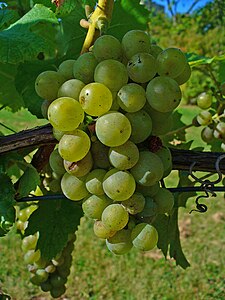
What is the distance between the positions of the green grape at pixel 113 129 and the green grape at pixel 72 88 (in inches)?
2.6

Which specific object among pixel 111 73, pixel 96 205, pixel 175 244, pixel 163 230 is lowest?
pixel 175 244

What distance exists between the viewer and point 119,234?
0.77m

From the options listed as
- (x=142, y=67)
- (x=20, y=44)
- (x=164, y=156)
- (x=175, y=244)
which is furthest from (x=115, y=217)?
(x=175, y=244)

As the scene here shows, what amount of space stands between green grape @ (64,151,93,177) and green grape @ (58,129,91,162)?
0.07 ft

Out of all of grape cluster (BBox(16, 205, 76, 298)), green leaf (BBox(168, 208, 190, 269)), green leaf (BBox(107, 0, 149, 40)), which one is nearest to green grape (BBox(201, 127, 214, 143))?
green leaf (BBox(168, 208, 190, 269))

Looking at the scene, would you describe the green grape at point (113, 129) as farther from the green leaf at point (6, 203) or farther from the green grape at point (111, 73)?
the green leaf at point (6, 203)

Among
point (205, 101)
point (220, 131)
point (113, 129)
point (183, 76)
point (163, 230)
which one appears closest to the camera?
Answer: point (113, 129)

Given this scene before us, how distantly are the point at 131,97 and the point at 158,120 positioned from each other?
0.08 meters

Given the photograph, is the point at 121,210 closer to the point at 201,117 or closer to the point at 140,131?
the point at 140,131

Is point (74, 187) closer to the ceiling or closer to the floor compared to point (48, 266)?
closer to the ceiling

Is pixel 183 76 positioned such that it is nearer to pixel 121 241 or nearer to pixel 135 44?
pixel 135 44

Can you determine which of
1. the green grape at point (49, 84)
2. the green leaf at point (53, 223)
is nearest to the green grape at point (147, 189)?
the green grape at point (49, 84)

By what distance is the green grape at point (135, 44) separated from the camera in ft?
2.44

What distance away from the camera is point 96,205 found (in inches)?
30.0
